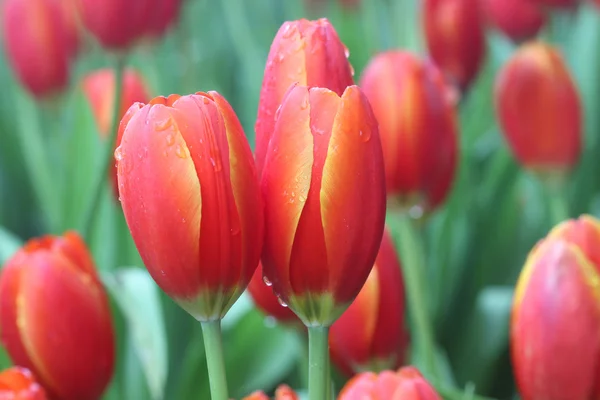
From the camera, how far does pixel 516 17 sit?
1062 millimetres

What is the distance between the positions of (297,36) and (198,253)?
0.37ft

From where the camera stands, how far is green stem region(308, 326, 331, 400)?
38cm

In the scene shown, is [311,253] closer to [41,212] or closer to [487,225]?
[487,225]

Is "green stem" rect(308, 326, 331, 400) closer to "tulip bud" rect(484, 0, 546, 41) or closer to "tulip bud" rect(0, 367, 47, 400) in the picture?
"tulip bud" rect(0, 367, 47, 400)

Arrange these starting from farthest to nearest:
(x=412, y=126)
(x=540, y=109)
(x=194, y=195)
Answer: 1. (x=540, y=109)
2. (x=412, y=126)
3. (x=194, y=195)

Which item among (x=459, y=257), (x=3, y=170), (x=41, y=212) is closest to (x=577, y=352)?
(x=459, y=257)

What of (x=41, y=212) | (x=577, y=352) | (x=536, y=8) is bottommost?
(x=41, y=212)

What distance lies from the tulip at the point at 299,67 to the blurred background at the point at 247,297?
0.22 metres

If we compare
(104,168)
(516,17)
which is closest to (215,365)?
(104,168)

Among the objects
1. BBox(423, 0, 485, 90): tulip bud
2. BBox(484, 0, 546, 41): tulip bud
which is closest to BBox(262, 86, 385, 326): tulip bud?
BBox(423, 0, 485, 90): tulip bud

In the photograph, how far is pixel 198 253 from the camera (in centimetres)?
38

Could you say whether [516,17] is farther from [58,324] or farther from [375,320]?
[58,324]

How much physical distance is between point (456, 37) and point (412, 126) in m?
0.36

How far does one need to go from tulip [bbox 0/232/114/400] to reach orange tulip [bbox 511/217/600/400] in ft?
0.80
